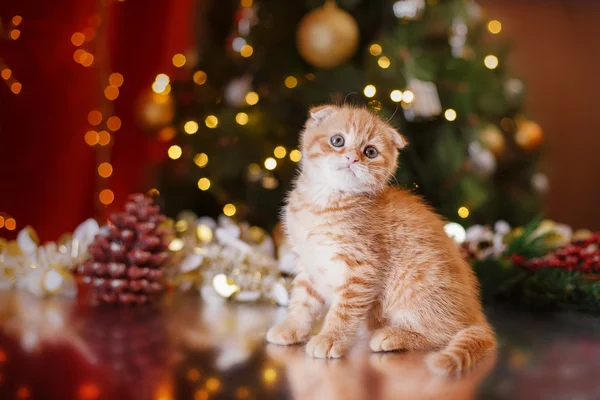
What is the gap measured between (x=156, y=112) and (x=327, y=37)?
2.17 ft

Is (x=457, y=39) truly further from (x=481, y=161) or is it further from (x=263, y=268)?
(x=263, y=268)

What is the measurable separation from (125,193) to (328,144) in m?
1.53

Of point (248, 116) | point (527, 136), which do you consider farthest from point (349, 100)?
point (527, 136)

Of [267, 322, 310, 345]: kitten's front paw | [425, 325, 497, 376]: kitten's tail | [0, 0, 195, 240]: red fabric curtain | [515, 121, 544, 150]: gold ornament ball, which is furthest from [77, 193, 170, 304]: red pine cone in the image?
[515, 121, 544, 150]: gold ornament ball

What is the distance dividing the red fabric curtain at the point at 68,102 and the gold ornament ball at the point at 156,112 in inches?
7.7

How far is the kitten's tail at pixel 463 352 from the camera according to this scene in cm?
95

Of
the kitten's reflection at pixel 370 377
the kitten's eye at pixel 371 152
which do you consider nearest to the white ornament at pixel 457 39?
the kitten's eye at pixel 371 152

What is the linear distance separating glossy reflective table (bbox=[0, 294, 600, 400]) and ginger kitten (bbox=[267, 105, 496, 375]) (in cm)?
5

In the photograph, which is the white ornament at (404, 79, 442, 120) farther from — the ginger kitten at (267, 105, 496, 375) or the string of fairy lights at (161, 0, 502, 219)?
the ginger kitten at (267, 105, 496, 375)

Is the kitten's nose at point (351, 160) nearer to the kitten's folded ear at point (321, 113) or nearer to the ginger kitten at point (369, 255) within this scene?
the ginger kitten at point (369, 255)

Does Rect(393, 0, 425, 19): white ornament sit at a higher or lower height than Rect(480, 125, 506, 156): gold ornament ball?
higher

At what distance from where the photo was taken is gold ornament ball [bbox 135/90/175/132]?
6.84ft

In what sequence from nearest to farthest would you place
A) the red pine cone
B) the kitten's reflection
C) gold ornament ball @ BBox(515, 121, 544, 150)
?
the kitten's reflection
the red pine cone
gold ornament ball @ BBox(515, 121, 544, 150)

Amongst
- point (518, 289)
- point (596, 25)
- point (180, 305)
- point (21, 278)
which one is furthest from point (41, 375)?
point (596, 25)
